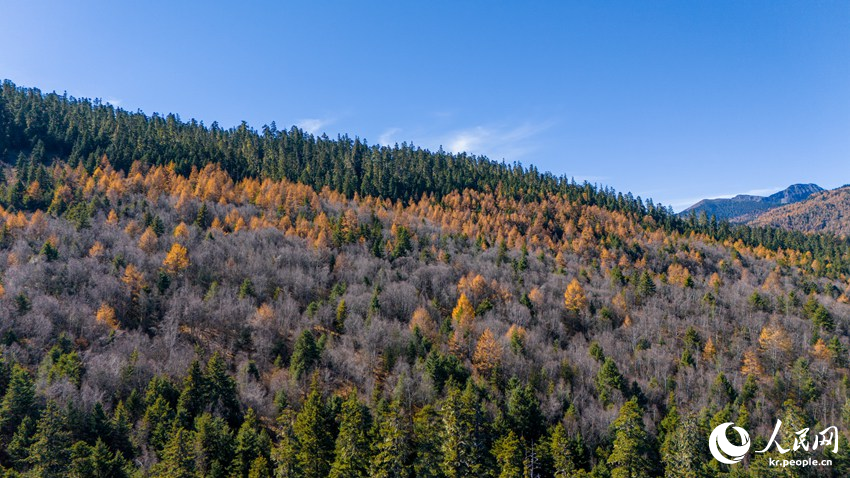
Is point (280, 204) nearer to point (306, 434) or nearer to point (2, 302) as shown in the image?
point (2, 302)

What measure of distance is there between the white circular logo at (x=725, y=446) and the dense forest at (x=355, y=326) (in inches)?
54.4

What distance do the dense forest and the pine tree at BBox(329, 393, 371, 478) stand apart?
25 centimetres

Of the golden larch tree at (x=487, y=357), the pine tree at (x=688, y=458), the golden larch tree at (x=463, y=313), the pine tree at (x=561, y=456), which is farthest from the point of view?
the golden larch tree at (x=463, y=313)

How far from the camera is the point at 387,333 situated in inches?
2835

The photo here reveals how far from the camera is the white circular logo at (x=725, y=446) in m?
47.4

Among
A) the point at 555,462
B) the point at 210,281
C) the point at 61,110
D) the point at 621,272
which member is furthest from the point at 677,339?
the point at 61,110

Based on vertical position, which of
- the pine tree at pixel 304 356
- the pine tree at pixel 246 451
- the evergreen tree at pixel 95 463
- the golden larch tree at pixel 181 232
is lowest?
the pine tree at pixel 246 451

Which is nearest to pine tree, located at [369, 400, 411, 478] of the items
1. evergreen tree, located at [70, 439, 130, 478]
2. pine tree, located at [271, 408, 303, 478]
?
pine tree, located at [271, 408, 303, 478]

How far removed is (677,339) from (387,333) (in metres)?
58.2

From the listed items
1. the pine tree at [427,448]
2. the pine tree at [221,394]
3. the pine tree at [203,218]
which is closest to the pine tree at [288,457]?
the pine tree at [427,448]

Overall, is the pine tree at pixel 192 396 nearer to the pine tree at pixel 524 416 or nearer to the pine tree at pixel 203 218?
the pine tree at pixel 524 416

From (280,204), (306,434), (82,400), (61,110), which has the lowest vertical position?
(306,434)

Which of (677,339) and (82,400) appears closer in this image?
(82,400)

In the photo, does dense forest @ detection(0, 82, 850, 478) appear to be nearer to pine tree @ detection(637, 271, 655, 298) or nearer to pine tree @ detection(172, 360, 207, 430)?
pine tree @ detection(172, 360, 207, 430)
